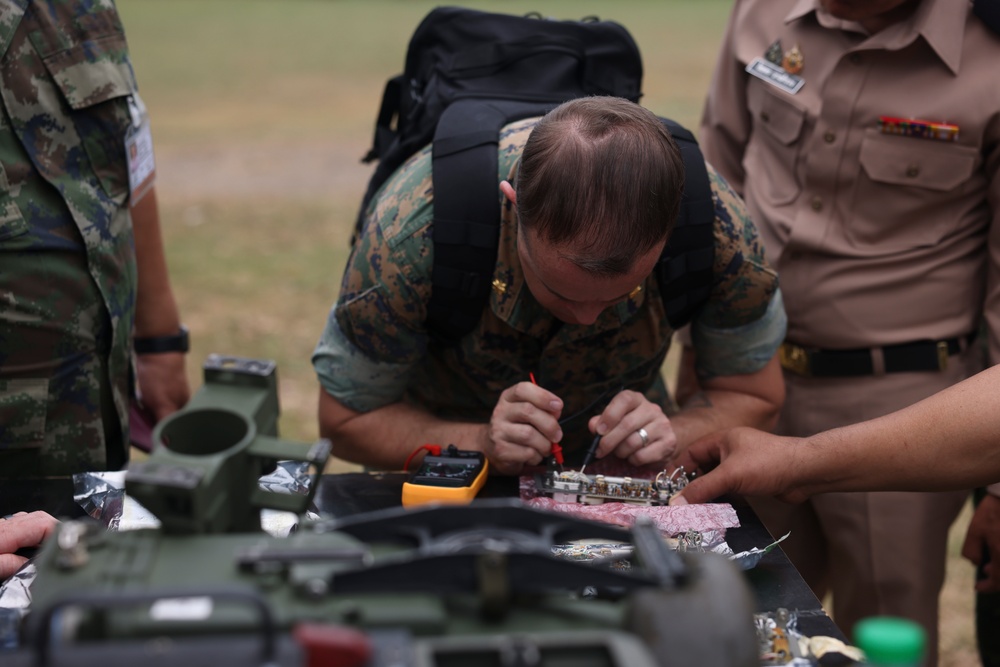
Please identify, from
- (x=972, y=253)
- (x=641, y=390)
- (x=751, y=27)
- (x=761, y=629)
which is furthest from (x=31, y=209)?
(x=972, y=253)

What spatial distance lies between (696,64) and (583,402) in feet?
43.3

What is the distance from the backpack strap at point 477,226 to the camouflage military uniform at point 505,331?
5 cm

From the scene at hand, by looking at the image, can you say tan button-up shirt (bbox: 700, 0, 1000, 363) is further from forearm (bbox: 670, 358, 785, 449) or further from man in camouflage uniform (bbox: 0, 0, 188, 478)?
man in camouflage uniform (bbox: 0, 0, 188, 478)

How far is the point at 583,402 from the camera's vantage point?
3057 millimetres

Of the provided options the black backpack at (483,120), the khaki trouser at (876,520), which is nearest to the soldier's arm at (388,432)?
the black backpack at (483,120)

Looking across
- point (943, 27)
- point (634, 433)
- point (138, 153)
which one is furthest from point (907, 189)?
point (138, 153)

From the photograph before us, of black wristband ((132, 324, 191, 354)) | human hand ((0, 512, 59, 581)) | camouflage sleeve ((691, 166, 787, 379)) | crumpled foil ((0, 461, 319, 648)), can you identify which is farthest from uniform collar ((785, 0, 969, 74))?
human hand ((0, 512, 59, 581))

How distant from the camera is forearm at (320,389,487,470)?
2.88m

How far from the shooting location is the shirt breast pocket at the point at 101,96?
9.40 feet

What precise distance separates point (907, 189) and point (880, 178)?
87 millimetres

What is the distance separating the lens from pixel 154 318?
3525 mm

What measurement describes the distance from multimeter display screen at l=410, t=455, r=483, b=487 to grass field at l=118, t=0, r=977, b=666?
8.61 ft

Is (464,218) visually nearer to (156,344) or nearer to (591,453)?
(591,453)

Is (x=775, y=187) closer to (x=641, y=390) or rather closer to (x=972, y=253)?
(x=972, y=253)
